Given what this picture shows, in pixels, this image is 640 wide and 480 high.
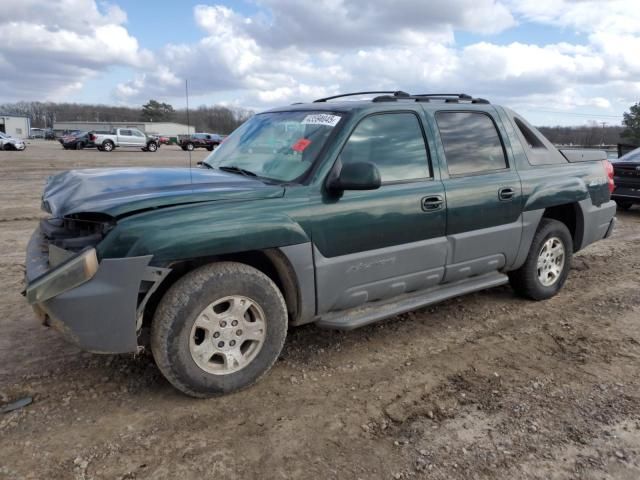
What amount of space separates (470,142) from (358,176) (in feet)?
5.08

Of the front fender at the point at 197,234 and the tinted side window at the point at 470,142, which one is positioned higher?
the tinted side window at the point at 470,142

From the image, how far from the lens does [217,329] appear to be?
3.07 m

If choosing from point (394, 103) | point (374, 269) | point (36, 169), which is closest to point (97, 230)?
point (374, 269)

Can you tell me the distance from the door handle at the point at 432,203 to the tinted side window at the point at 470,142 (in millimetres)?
308

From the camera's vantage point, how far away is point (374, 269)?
3617 mm

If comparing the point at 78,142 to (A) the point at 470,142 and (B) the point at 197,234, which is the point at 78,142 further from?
(B) the point at 197,234

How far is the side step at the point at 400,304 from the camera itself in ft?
11.4

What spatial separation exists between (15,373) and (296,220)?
213 centimetres

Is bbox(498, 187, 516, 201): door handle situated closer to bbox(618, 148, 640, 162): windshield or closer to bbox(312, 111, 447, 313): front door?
bbox(312, 111, 447, 313): front door

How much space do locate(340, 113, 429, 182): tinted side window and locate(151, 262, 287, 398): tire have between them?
3.72ft

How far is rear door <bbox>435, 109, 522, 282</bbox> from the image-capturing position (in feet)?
13.3

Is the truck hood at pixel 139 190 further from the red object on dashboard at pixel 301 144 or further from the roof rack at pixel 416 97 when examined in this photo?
the roof rack at pixel 416 97

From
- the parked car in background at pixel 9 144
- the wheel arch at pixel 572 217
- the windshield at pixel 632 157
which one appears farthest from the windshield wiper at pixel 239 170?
the parked car in background at pixel 9 144

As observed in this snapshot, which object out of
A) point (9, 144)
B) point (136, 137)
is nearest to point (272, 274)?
point (136, 137)
